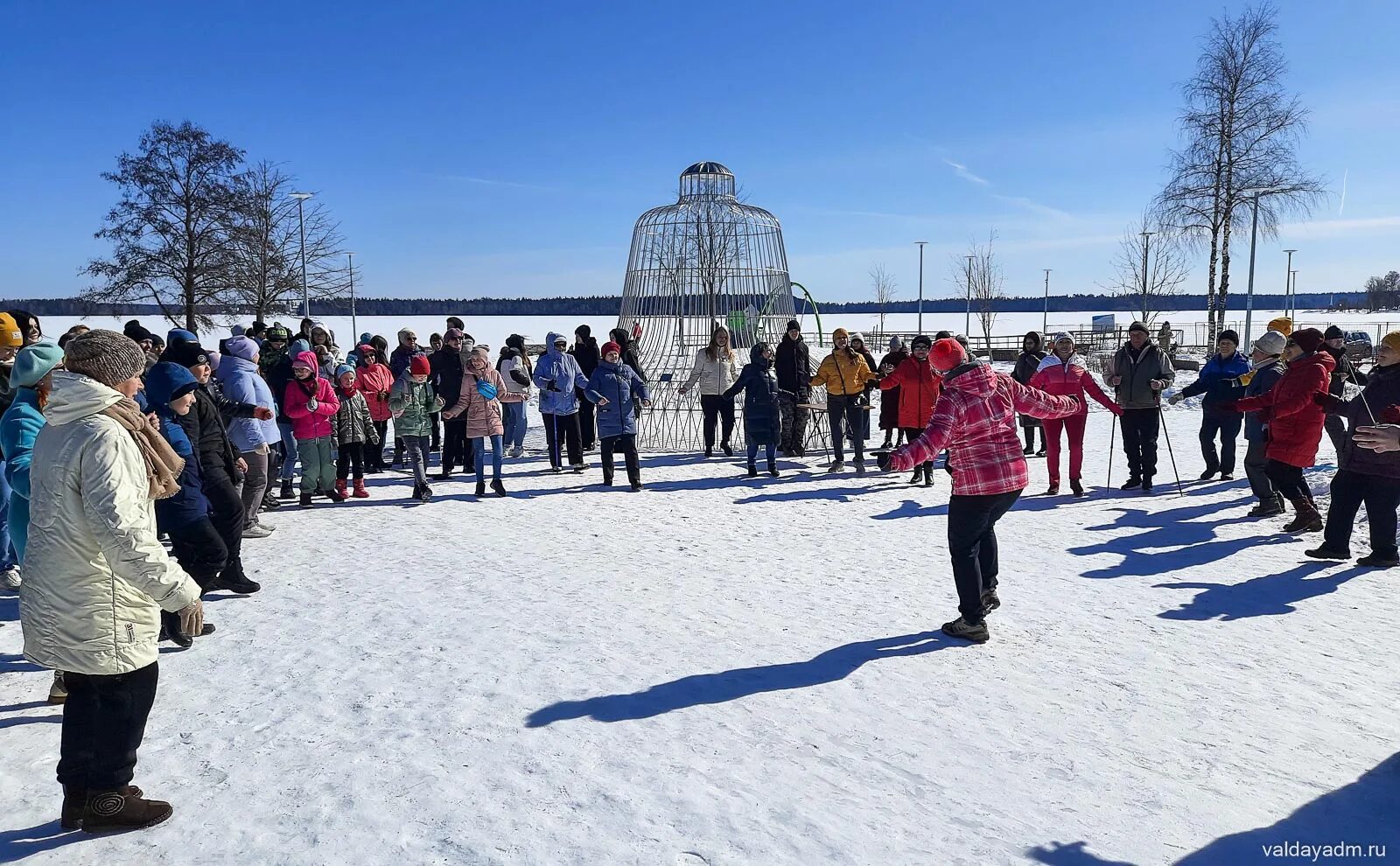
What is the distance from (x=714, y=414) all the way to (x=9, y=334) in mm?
7602

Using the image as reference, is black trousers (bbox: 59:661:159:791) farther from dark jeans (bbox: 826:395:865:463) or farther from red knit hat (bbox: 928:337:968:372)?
dark jeans (bbox: 826:395:865:463)

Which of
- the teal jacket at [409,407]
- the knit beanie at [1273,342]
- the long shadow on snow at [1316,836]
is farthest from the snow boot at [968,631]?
the teal jacket at [409,407]

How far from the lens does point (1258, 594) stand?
5.48m

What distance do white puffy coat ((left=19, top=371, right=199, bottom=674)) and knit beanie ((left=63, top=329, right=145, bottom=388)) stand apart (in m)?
0.08

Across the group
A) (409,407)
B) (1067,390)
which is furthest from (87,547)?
(1067,390)

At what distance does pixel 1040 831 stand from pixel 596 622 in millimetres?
2805

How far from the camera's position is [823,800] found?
313cm

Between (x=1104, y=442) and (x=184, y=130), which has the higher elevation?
(x=184, y=130)

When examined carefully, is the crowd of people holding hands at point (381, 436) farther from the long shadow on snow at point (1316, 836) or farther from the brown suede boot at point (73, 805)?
the long shadow on snow at point (1316, 836)

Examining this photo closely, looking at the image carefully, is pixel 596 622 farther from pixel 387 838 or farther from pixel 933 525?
pixel 933 525

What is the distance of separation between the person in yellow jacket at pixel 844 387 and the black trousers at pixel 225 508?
623cm

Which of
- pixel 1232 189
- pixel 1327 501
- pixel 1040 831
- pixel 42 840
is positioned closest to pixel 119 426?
pixel 42 840

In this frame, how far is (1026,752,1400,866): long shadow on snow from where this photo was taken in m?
2.77

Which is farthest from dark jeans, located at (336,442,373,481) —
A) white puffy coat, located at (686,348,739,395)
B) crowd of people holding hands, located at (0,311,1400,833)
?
white puffy coat, located at (686,348,739,395)
